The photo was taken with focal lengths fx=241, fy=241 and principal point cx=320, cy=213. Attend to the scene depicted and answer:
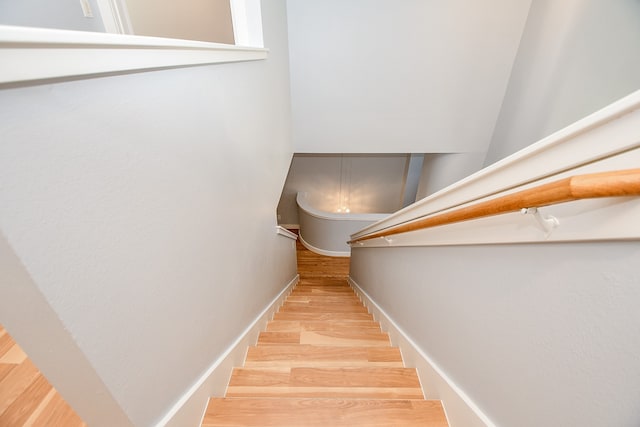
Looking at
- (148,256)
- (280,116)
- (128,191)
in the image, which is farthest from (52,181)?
(280,116)

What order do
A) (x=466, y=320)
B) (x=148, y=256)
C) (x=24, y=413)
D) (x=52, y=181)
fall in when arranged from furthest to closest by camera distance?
(x=466, y=320)
(x=24, y=413)
(x=148, y=256)
(x=52, y=181)

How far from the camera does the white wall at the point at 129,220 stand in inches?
16.2

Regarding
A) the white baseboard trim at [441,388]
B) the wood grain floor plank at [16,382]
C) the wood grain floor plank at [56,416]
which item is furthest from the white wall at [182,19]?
the white baseboard trim at [441,388]

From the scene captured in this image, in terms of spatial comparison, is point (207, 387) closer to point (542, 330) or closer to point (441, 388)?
point (441, 388)

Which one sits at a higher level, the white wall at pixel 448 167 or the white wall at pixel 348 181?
the white wall at pixel 448 167

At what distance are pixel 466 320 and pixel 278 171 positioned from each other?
1807 millimetres

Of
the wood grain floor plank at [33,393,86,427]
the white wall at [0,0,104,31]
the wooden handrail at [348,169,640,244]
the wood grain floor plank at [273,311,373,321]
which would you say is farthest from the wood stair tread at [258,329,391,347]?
the white wall at [0,0,104,31]

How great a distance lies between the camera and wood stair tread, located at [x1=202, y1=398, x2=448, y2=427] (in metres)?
0.93

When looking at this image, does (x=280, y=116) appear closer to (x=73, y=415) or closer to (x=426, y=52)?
(x=426, y=52)

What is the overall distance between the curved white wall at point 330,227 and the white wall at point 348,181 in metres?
0.60

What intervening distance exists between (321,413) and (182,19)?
10.5 ft

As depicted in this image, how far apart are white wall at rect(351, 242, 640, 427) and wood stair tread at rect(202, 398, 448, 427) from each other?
20cm

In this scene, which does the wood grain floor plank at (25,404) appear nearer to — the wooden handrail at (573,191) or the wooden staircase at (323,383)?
the wooden staircase at (323,383)

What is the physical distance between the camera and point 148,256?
25.8 inches
